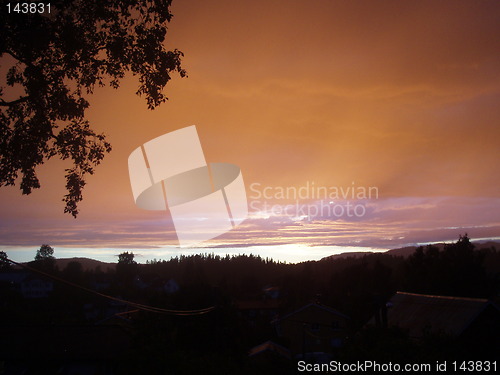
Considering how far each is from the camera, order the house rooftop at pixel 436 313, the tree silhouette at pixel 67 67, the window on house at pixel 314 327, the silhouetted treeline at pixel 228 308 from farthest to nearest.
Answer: the window on house at pixel 314 327, the house rooftop at pixel 436 313, the silhouetted treeline at pixel 228 308, the tree silhouette at pixel 67 67

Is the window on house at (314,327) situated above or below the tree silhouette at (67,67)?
below

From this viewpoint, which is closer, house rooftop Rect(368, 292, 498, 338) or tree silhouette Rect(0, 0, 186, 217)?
tree silhouette Rect(0, 0, 186, 217)

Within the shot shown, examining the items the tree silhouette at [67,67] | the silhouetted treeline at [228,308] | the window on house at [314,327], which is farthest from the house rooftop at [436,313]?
the tree silhouette at [67,67]

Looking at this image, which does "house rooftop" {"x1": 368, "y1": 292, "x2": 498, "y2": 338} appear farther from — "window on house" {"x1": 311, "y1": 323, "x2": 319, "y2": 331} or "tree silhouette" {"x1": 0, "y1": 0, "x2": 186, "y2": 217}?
"tree silhouette" {"x1": 0, "y1": 0, "x2": 186, "y2": 217}

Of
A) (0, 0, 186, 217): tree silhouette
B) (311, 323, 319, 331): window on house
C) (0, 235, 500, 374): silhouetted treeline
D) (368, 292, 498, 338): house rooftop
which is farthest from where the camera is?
(311, 323, 319, 331): window on house

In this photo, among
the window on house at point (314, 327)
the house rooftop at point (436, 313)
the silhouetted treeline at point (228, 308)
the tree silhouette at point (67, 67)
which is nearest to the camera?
the tree silhouette at point (67, 67)

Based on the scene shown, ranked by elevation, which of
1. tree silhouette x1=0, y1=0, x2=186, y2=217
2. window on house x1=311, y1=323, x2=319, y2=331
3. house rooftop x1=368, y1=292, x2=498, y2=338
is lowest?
window on house x1=311, y1=323, x2=319, y2=331

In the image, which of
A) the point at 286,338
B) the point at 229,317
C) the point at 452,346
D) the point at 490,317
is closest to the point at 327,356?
the point at 286,338

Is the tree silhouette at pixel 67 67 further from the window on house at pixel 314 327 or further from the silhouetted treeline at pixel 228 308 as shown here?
the window on house at pixel 314 327

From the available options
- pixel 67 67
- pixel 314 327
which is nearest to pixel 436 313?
pixel 314 327

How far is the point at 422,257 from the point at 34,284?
73.1 metres

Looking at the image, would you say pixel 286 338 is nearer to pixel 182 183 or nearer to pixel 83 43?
pixel 182 183

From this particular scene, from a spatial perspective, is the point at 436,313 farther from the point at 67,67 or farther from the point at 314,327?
the point at 67,67

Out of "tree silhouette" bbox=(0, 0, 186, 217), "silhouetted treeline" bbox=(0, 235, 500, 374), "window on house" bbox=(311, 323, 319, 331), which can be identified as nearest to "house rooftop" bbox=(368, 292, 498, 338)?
"silhouetted treeline" bbox=(0, 235, 500, 374)
